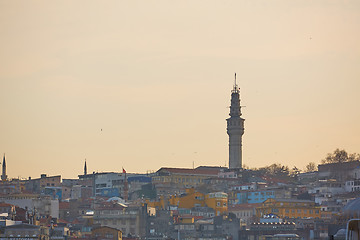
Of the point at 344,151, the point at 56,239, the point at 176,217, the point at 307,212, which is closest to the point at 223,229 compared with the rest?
the point at 176,217

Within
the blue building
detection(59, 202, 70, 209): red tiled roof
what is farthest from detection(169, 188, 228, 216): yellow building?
detection(59, 202, 70, 209): red tiled roof

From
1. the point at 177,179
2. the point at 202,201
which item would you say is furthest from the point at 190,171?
the point at 202,201

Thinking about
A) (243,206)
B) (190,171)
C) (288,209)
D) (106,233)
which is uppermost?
(190,171)

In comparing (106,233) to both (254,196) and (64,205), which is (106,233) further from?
(254,196)

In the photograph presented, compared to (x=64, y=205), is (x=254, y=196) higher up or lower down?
higher up

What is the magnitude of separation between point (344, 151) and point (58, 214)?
63162 millimetres

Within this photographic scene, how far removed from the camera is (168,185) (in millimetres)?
181750

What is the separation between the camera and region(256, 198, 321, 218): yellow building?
15212cm

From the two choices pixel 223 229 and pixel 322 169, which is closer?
pixel 223 229

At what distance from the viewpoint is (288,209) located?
15362 centimetres

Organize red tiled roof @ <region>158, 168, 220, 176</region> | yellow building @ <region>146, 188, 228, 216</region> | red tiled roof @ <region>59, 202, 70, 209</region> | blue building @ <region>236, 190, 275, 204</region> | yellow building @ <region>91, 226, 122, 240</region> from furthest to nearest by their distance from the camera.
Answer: red tiled roof @ <region>158, 168, 220, 176</region>
blue building @ <region>236, 190, 275, 204</region>
yellow building @ <region>146, 188, 228, 216</region>
red tiled roof @ <region>59, 202, 70, 209</region>
yellow building @ <region>91, 226, 122, 240</region>

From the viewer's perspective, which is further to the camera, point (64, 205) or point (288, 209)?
point (64, 205)

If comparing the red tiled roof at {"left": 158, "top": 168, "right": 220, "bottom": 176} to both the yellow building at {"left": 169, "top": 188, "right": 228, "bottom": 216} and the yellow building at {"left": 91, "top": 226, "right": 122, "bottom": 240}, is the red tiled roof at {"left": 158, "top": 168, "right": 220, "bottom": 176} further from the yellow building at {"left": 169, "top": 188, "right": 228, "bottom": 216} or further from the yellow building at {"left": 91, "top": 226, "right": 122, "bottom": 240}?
the yellow building at {"left": 91, "top": 226, "right": 122, "bottom": 240}

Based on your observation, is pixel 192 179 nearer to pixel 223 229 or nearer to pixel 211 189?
pixel 211 189
